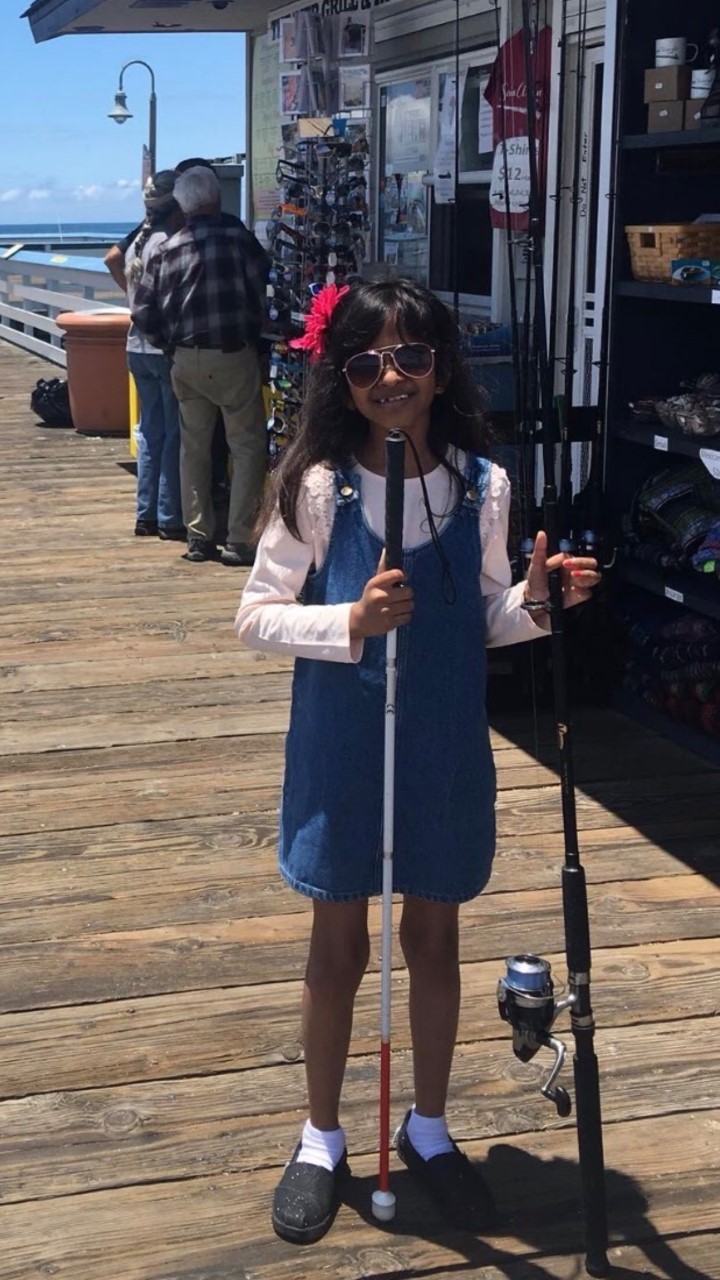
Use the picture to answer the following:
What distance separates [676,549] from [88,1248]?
3082mm

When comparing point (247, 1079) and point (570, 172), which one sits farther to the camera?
point (570, 172)

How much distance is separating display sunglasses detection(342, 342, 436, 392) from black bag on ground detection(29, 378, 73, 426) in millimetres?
10732

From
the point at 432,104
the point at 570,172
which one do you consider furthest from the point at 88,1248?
the point at 432,104

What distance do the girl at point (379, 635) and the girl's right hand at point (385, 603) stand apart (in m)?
0.08

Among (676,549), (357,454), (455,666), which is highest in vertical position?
(357,454)

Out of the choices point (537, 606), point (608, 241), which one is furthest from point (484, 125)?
point (537, 606)

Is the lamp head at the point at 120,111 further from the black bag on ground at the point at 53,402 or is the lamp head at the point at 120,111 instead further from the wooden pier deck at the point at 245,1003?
the wooden pier deck at the point at 245,1003

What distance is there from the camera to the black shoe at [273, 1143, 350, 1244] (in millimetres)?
2580

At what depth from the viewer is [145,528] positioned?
8.68 m

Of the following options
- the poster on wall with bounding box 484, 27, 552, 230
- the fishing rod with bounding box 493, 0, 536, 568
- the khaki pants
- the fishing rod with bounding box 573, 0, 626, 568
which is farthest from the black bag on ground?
the fishing rod with bounding box 493, 0, 536, 568

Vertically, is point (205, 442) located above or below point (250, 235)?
below

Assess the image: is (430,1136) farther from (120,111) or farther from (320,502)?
(120,111)

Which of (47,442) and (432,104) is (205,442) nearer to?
(432,104)

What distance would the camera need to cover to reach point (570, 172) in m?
6.13
